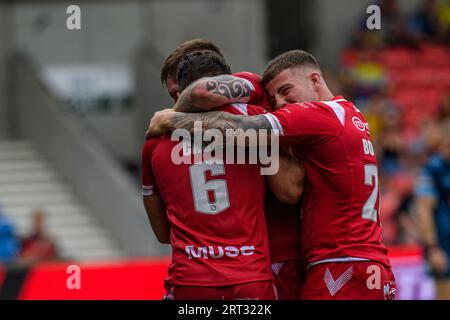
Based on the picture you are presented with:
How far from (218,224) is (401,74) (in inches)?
579

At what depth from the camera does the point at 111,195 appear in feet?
52.6

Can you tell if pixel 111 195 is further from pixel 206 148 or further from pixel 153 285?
pixel 206 148

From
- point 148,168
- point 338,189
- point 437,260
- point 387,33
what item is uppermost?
point 148,168

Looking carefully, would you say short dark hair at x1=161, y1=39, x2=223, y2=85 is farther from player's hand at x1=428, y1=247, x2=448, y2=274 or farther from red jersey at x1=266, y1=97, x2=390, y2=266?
player's hand at x1=428, y1=247, x2=448, y2=274

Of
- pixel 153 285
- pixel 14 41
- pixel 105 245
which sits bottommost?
pixel 105 245

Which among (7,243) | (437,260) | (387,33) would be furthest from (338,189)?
(387,33)

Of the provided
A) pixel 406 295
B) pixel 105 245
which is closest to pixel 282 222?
pixel 406 295

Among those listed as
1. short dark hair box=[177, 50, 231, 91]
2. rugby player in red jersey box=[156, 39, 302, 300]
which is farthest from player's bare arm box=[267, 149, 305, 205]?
short dark hair box=[177, 50, 231, 91]

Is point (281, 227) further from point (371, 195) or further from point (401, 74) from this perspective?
point (401, 74)

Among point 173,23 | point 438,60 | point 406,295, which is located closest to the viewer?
point 406,295

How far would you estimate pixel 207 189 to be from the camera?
5.55 metres

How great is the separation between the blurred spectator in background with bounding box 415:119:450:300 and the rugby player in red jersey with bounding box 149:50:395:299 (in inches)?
187
